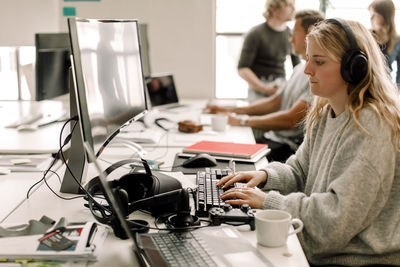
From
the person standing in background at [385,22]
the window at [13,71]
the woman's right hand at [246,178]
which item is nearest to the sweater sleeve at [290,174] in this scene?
the woman's right hand at [246,178]

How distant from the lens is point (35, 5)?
395 cm

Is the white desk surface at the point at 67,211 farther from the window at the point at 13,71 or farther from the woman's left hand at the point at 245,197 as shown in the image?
the window at the point at 13,71

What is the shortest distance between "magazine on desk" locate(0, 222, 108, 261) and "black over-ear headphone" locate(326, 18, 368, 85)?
0.80 metres

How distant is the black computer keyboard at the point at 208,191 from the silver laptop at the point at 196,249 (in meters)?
0.17

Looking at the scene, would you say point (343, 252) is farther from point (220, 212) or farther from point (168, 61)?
point (168, 61)

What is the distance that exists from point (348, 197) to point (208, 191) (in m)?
0.42

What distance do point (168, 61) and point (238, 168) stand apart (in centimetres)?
238

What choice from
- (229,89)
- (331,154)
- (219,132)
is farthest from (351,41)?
(229,89)

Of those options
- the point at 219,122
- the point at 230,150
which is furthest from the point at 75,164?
the point at 219,122

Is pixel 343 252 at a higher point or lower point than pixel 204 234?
lower

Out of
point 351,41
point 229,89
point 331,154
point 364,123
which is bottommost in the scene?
point 229,89

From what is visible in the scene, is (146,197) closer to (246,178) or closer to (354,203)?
(246,178)

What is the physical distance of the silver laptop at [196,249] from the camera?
102cm

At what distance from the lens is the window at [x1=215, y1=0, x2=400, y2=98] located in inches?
162
